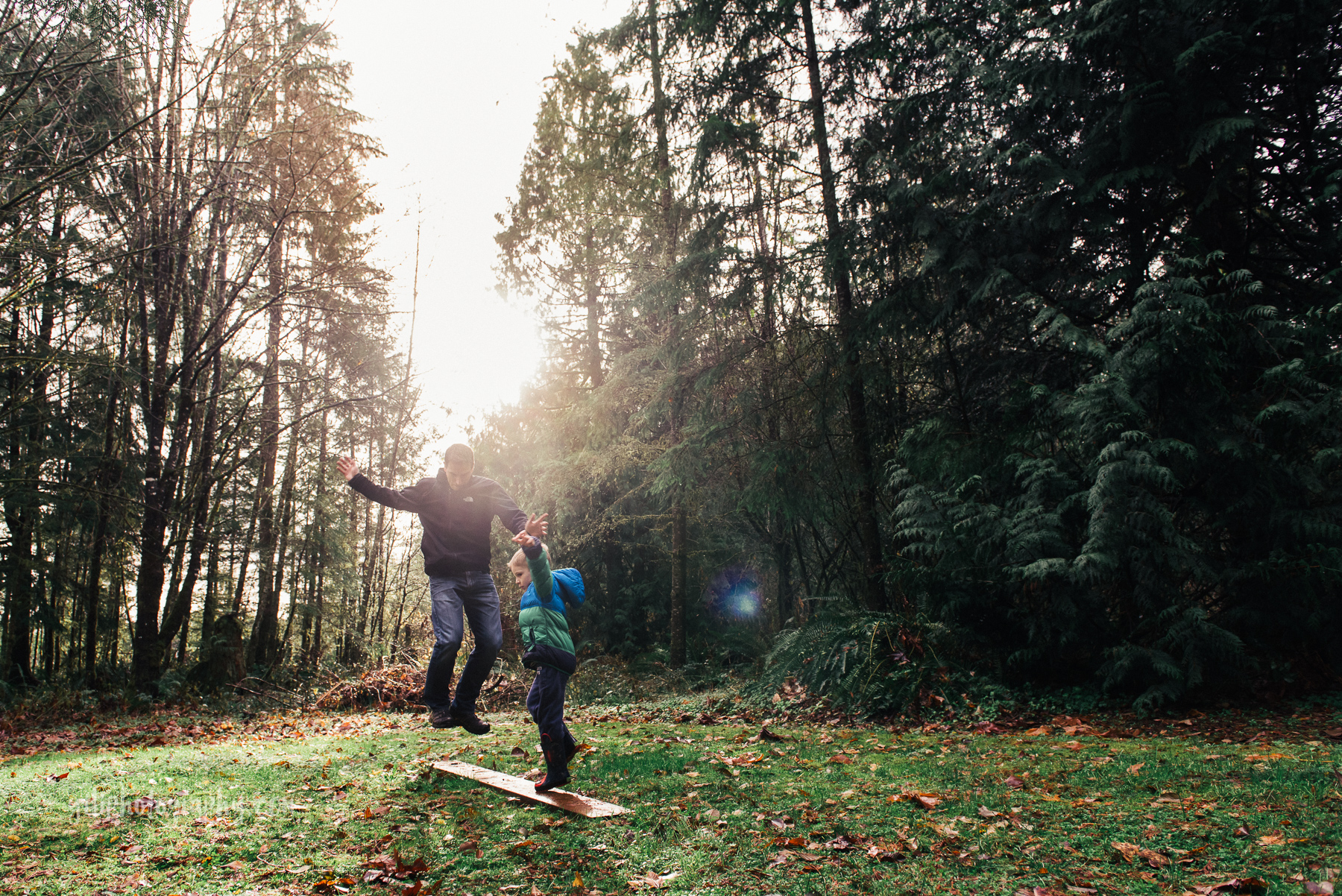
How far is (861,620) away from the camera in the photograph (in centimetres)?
876

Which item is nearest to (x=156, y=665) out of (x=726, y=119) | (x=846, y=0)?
(x=726, y=119)

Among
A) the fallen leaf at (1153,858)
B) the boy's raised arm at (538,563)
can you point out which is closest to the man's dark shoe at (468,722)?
the boy's raised arm at (538,563)

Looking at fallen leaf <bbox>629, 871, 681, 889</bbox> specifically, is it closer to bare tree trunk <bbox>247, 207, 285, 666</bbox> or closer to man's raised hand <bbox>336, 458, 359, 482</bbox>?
man's raised hand <bbox>336, 458, 359, 482</bbox>

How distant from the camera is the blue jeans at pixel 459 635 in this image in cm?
555

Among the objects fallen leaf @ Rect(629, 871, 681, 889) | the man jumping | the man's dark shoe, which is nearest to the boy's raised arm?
the man jumping

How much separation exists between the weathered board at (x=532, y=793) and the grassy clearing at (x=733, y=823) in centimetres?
7

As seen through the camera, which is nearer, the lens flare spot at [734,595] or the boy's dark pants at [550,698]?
the boy's dark pants at [550,698]

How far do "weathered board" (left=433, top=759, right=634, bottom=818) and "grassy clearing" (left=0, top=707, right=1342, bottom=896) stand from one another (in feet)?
0.24

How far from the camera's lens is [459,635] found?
5.62 metres

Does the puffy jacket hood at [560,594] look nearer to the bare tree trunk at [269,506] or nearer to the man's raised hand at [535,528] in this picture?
the man's raised hand at [535,528]

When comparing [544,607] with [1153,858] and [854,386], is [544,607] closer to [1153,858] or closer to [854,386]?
[1153,858]

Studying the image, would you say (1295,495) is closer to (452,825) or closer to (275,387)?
(452,825)

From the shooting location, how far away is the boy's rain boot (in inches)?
187

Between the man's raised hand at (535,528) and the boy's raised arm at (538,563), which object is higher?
the man's raised hand at (535,528)
